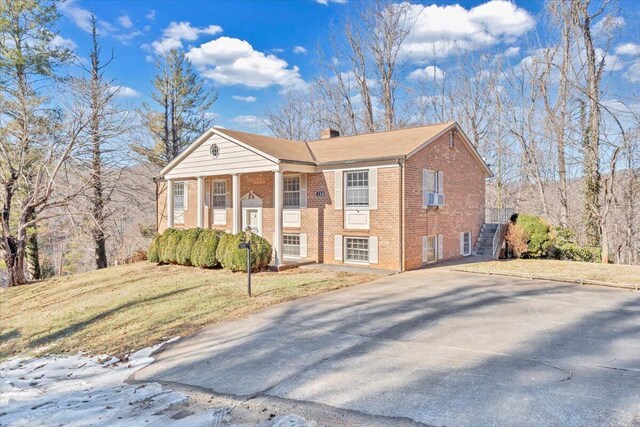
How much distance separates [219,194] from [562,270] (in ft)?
47.1

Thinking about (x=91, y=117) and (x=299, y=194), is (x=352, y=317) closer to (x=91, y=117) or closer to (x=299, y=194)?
(x=299, y=194)

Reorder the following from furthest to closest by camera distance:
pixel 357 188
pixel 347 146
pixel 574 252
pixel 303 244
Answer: pixel 574 252, pixel 347 146, pixel 303 244, pixel 357 188

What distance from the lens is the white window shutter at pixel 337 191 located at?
14.9 m

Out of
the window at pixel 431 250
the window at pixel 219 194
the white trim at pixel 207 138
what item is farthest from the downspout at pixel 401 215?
the window at pixel 219 194

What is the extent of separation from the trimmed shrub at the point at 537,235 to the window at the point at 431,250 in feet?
16.1

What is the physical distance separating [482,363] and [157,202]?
787 inches

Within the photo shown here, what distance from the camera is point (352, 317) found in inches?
319

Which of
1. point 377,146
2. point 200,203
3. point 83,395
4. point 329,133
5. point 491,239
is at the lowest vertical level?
point 83,395

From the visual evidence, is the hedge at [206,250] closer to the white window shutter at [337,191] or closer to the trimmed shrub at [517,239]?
the white window shutter at [337,191]

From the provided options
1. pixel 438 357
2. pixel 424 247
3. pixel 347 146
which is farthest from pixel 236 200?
pixel 438 357

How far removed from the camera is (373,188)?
46.3 feet

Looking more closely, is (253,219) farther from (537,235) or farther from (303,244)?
(537,235)

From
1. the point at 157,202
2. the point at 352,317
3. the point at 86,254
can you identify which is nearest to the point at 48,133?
the point at 157,202

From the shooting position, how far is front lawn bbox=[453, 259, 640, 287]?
11.9 meters
